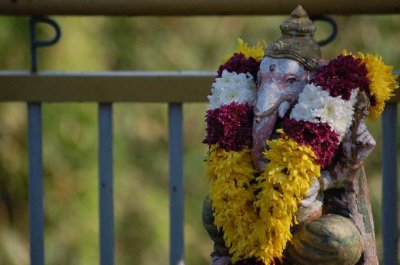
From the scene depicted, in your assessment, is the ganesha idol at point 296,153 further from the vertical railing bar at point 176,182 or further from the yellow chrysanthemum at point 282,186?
the vertical railing bar at point 176,182

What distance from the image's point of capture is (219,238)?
2295mm

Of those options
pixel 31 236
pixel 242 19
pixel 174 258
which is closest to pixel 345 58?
pixel 174 258

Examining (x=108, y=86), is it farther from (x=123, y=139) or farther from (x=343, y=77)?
(x=123, y=139)

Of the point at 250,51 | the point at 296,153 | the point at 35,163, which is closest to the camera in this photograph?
the point at 296,153

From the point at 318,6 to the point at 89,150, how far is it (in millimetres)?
2414

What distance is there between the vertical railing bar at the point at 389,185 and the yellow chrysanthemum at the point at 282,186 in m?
0.81

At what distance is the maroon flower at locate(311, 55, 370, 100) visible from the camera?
2.10 m

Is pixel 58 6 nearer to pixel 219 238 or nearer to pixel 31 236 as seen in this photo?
pixel 31 236

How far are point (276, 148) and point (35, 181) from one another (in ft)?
3.59

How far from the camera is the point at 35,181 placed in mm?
2951

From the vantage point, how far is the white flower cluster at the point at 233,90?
221cm

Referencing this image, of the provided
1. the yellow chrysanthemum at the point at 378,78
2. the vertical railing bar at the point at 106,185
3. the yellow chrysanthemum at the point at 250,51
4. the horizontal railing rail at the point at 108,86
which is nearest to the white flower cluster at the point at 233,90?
the yellow chrysanthemum at the point at 250,51

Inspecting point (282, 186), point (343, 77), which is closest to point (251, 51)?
point (343, 77)

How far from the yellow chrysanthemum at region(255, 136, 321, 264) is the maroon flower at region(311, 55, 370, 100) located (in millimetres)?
146
